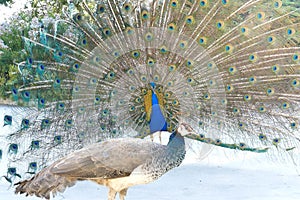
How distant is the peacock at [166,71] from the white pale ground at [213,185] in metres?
0.34

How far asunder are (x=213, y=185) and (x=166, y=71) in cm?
93

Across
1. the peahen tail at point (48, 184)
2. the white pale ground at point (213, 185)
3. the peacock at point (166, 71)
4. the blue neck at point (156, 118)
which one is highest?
the peacock at point (166, 71)

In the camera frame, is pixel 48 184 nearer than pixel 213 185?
Yes

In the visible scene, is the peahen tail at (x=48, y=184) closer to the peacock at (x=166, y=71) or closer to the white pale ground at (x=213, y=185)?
the white pale ground at (x=213, y=185)

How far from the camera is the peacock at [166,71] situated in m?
4.11

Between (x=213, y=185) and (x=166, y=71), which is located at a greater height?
(x=166, y=71)

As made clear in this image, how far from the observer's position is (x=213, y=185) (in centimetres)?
412

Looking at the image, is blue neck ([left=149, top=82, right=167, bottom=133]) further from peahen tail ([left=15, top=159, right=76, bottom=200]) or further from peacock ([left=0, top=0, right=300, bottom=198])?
peahen tail ([left=15, top=159, right=76, bottom=200])

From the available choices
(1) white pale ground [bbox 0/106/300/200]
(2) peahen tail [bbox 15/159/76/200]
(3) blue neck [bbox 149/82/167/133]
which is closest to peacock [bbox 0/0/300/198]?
(3) blue neck [bbox 149/82/167/133]

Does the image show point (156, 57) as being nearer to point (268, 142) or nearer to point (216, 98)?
point (216, 98)

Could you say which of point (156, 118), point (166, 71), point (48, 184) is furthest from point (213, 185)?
point (48, 184)

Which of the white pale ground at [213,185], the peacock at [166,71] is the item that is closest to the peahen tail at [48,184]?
the white pale ground at [213,185]

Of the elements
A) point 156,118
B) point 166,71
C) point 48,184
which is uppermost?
point 166,71

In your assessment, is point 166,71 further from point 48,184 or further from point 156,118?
point 48,184
